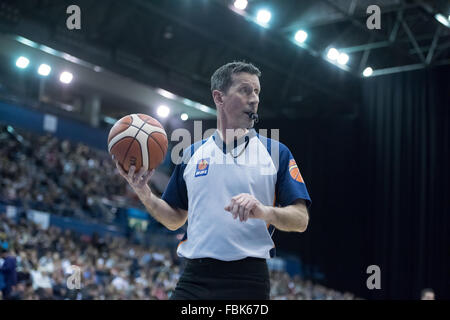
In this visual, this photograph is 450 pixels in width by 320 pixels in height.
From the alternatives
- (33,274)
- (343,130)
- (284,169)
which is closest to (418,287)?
(343,130)

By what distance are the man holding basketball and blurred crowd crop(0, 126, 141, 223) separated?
12.8 metres

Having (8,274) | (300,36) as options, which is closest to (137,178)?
(8,274)

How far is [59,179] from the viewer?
1802 centimetres

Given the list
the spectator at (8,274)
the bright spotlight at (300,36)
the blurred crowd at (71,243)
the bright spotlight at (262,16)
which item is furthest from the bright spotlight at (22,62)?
the spectator at (8,274)

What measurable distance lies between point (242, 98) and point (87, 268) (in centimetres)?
1075

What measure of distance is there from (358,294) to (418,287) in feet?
6.93

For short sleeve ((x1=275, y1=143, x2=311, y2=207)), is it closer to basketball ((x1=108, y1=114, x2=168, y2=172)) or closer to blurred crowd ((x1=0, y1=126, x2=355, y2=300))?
basketball ((x1=108, y1=114, x2=168, y2=172))

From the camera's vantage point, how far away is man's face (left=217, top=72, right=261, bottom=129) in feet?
10.2

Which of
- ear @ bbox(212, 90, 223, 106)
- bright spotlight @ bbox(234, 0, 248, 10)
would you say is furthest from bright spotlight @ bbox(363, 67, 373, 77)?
ear @ bbox(212, 90, 223, 106)

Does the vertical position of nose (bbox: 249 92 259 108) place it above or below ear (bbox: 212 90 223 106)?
below

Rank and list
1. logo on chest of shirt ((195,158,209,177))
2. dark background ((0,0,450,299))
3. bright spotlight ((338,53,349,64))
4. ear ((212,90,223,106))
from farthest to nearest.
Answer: bright spotlight ((338,53,349,64)) < dark background ((0,0,450,299)) < ear ((212,90,223,106)) < logo on chest of shirt ((195,158,209,177))

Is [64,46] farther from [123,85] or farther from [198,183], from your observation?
[198,183]

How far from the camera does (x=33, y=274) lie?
11344 millimetres
